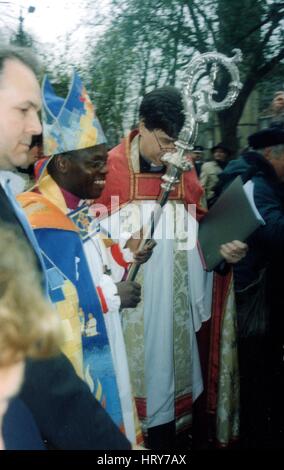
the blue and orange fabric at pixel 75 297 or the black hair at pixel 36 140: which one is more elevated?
the black hair at pixel 36 140

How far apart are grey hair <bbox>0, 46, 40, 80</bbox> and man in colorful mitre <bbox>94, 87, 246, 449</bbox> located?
1.97 ft

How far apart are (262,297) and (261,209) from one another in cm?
48

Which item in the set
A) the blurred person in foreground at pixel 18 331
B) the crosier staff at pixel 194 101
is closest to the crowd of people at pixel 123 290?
the blurred person in foreground at pixel 18 331

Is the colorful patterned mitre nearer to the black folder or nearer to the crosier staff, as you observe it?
the crosier staff

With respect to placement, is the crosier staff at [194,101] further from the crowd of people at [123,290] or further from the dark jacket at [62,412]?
the dark jacket at [62,412]

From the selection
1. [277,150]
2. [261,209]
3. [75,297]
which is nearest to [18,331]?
[75,297]

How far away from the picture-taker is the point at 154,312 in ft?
8.60

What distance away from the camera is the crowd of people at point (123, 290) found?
4.01 feet

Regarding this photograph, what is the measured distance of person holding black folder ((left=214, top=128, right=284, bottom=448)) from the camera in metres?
2.72

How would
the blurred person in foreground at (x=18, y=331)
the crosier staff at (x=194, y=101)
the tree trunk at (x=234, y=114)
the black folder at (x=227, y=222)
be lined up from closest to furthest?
the blurred person in foreground at (x=18, y=331) → the crosier staff at (x=194, y=101) → the black folder at (x=227, y=222) → the tree trunk at (x=234, y=114)

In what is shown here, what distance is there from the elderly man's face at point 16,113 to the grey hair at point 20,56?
1 centimetres

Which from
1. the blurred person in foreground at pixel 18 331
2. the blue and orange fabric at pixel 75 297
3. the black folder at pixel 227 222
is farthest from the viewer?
the black folder at pixel 227 222
